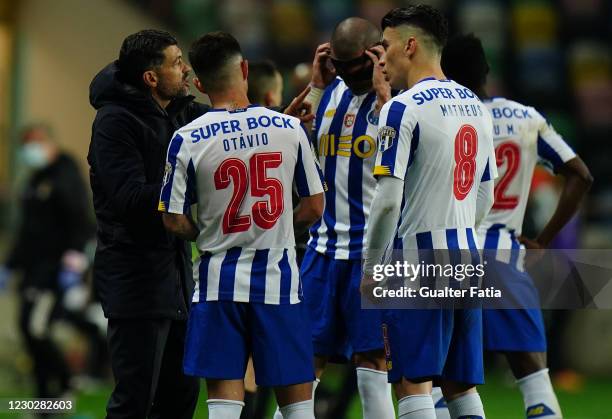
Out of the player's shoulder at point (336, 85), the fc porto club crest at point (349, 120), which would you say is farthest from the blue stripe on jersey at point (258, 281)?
the player's shoulder at point (336, 85)

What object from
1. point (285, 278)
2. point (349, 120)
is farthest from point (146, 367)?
point (349, 120)

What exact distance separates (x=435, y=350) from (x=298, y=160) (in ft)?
3.18

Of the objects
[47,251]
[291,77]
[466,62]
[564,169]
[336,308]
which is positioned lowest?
[47,251]

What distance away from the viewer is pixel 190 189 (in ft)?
17.1

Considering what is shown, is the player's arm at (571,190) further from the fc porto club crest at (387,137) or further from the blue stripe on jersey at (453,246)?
the fc porto club crest at (387,137)

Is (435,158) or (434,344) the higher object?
(435,158)

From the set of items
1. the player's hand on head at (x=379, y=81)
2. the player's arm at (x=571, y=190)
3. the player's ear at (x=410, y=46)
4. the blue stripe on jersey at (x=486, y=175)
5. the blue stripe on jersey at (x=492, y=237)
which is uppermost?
the player's ear at (x=410, y=46)

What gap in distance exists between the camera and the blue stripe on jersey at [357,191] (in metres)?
6.18

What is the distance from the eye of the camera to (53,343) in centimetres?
936

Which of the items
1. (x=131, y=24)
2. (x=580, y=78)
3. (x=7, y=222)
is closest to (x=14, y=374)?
(x=7, y=222)

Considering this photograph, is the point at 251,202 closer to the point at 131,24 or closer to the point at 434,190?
the point at 434,190

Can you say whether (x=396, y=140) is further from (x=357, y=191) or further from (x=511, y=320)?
(x=511, y=320)

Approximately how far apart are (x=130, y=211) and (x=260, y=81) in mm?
1849

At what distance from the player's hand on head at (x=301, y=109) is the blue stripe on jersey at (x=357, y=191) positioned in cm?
40
